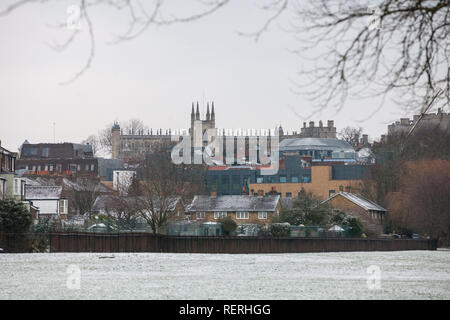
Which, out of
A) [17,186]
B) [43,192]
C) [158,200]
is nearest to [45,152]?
[43,192]

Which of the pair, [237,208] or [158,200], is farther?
[237,208]

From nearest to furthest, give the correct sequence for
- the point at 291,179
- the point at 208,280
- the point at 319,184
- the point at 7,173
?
the point at 208,280 → the point at 7,173 → the point at 319,184 → the point at 291,179

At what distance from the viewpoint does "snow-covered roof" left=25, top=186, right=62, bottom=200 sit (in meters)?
101

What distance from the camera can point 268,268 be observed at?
38.1 meters

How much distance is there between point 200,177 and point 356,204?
39.6m

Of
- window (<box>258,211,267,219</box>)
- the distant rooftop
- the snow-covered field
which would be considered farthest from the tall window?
the distant rooftop

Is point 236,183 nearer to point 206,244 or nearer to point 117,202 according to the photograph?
point 117,202

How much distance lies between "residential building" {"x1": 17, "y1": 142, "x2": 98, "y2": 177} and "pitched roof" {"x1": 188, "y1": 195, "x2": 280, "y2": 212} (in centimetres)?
6782

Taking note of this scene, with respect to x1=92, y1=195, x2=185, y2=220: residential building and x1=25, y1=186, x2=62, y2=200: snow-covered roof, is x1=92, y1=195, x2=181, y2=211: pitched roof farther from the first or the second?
x1=25, y1=186, x2=62, y2=200: snow-covered roof

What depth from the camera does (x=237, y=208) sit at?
101 m

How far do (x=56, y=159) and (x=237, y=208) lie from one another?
88.0 metres
